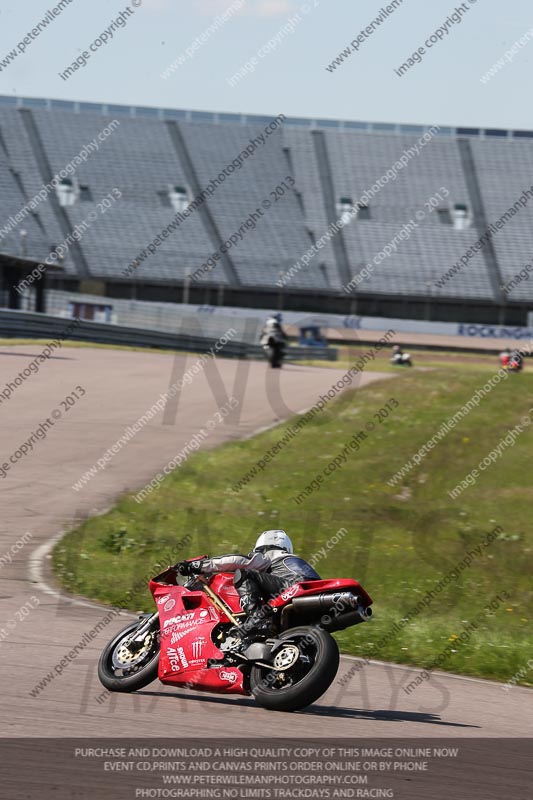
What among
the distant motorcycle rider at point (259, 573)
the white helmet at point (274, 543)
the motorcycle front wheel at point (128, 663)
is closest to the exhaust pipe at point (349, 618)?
the distant motorcycle rider at point (259, 573)

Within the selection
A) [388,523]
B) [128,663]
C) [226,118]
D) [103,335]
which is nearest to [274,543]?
[128,663]

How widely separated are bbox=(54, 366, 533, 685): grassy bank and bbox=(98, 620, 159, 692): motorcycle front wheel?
2.87m

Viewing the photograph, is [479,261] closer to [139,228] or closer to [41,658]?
[139,228]

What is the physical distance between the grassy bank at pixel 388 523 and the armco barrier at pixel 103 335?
15.7 metres

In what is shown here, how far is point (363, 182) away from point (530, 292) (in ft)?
39.8

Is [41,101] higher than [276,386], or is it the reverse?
[41,101]

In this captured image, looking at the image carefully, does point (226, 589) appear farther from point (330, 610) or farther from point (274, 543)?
point (330, 610)

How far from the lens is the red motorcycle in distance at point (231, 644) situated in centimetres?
651

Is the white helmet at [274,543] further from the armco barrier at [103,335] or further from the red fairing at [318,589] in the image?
the armco barrier at [103,335]

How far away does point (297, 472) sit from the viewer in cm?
1723

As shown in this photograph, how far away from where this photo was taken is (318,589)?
670cm

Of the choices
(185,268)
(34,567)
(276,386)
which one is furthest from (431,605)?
(185,268)

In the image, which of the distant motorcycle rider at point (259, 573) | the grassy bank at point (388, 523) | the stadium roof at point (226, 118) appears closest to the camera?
the distant motorcycle rider at point (259, 573)
